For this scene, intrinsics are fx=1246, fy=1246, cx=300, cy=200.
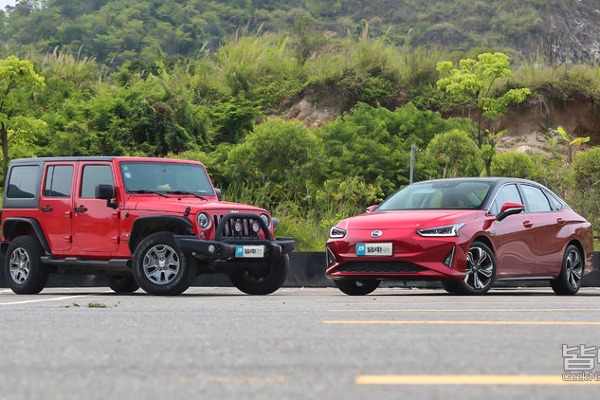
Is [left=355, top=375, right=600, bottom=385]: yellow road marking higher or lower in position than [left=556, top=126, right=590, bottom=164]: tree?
lower

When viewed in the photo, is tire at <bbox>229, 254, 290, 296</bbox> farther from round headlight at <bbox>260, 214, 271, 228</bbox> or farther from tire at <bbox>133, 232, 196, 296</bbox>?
tire at <bbox>133, 232, 196, 296</bbox>

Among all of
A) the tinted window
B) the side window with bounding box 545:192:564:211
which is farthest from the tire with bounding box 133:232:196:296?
the side window with bounding box 545:192:564:211

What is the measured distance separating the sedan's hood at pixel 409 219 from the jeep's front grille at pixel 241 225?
1238 mm

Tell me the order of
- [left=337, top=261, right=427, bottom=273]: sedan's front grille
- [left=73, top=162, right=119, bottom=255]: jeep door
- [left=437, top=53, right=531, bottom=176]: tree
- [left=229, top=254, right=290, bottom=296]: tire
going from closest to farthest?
1. [left=337, top=261, right=427, bottom=273]: sedan's front grille
2. [left=73, top=162, right=119, bottom=255]: jeep door
3. [left=229, top=254, right=290, bottom=296]: tire
4. [left=437, top=53, right=531, bottom=176]: tree

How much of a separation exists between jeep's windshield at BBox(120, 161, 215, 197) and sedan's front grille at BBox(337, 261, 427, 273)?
2709 millimetres

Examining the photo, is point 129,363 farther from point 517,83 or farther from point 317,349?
point 517,83

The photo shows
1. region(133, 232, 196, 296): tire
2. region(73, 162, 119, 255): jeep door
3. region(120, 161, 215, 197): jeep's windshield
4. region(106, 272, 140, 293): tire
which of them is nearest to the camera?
region(133, 232, 196, 296): tire

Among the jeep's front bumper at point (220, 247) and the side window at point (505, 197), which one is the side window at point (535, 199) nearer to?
the side window at point (505, 197)

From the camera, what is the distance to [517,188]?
53.8 ft

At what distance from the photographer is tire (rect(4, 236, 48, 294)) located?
1652 centimetres

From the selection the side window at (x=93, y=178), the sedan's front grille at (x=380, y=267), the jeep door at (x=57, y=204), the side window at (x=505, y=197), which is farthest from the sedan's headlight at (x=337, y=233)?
the jeep door at (x=57, y=204)

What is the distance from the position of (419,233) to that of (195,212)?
9.00 feet

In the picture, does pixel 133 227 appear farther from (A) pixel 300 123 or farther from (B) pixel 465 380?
(A) pixel 300 123

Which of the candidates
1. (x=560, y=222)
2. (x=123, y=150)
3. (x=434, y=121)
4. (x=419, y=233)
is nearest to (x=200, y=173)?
(x=419, y=233)
